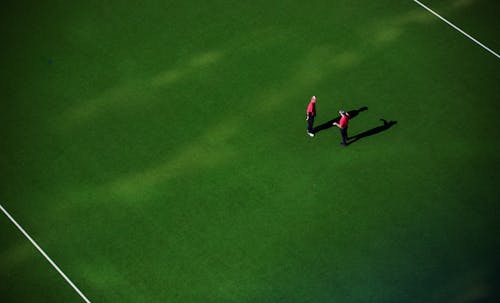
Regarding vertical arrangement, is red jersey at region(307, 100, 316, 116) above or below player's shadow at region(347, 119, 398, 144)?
above

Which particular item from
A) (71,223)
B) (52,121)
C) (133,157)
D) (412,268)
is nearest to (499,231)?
(412,268)

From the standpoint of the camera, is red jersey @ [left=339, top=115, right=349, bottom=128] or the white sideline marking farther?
red jersey @ [left=339, top=115, right=349, bottom=128]

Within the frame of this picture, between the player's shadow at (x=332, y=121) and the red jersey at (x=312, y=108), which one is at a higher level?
the red jersey at (x=312, y=108)

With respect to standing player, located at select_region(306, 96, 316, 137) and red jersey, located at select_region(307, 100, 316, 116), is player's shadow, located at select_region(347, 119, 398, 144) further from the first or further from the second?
red jersey, located at select_region(307, 100, 316, 116)

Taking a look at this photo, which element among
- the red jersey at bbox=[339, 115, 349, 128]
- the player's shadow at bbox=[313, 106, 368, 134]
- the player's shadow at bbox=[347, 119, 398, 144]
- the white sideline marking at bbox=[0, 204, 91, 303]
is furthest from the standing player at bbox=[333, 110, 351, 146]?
the white sideline marking at bbox=[0, 204, 91, 303]

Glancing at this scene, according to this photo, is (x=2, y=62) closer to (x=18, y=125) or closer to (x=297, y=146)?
(x=18, y=125)

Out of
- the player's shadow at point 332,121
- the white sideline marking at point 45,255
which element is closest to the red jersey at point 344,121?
the player's shadow at point 332,121

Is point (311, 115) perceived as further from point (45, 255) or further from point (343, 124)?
point (45, 255)

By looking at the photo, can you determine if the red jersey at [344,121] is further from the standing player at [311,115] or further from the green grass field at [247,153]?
the green grass field at [247,153]
